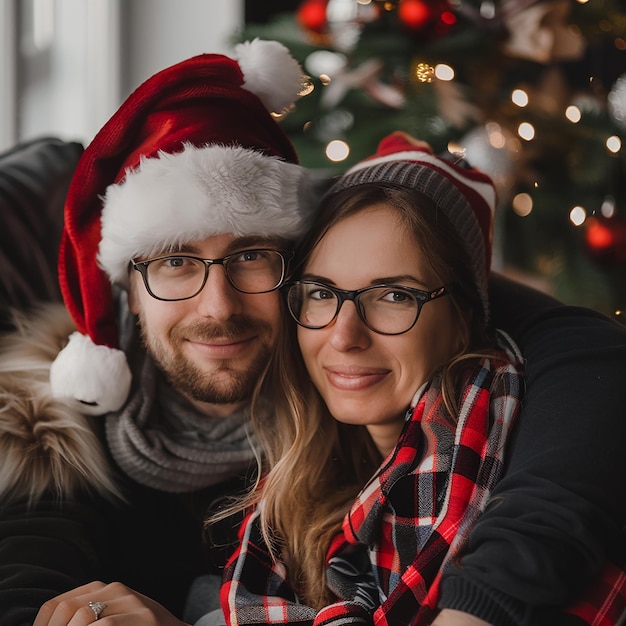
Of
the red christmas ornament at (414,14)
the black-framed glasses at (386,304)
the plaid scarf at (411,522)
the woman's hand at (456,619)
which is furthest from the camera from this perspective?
the red christmas ornament at (414,14)

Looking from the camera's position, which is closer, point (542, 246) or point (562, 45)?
point (562, 45)

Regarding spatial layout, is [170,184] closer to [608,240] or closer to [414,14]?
[414,14]

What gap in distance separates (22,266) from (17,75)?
3.99ft

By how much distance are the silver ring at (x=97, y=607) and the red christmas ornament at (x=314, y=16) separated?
1547mm

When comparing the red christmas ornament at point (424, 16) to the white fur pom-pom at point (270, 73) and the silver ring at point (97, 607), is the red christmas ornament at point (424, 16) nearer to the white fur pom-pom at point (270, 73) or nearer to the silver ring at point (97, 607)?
the white fur pom-pom at point (270, 73)

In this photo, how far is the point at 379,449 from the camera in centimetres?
128

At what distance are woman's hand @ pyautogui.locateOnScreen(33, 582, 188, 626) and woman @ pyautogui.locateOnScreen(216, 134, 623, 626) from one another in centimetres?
11

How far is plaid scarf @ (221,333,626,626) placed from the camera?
3.36 feet

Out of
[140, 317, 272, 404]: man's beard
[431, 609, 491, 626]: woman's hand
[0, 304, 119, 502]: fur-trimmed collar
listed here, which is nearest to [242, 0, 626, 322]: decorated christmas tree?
[140, 317, 272, 404]: man's beard

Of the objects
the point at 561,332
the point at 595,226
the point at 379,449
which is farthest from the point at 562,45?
the point at 379,449

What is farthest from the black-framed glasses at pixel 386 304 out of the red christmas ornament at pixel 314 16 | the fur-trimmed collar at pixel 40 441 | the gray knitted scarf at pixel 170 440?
the red christmas ornament at pixel 314 16

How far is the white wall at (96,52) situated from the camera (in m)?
2.55

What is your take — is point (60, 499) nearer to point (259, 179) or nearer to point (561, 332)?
point (259, 179)

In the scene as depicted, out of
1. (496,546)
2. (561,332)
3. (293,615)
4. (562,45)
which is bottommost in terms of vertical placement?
(293,615)
